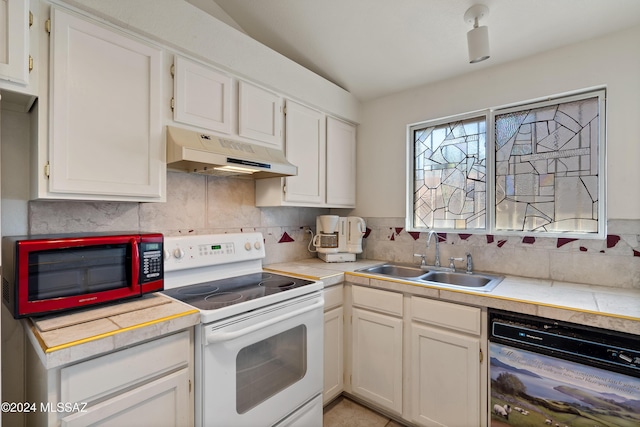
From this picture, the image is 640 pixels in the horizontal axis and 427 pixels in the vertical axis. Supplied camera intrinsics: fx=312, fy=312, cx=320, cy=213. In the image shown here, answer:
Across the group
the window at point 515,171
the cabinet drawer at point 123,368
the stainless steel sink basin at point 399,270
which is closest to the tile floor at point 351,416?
the stainless steel sink basin at point 399,270

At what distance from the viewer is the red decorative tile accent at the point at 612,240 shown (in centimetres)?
176

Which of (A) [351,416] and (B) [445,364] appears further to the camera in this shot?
(A) [351,416]

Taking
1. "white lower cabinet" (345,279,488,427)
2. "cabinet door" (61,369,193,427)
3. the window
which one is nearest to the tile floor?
"white lower cabinet" (345,279,488,427)

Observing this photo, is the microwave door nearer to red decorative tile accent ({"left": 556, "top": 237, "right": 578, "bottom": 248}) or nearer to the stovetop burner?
the stovetop burner

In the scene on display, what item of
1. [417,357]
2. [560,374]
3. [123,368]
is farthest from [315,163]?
[560,374]

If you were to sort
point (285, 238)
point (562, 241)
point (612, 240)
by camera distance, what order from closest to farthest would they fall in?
point (612, 240), point (562, 241), point (285, 238)

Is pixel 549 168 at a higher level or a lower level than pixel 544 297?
higher

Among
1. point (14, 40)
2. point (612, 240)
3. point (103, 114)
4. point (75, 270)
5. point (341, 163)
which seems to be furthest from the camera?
point (341, 163)

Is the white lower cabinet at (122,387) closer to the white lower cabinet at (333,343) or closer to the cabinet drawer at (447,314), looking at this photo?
the white lower cabinet at (333,343)

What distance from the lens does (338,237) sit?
2594 mm

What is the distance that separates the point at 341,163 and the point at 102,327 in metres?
2.02

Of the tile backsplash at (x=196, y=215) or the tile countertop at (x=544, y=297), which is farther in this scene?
the tile backsplash at (x=196, y=215)

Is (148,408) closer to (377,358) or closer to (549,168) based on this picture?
(377,358)

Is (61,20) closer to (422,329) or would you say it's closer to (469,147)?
(422,329)
